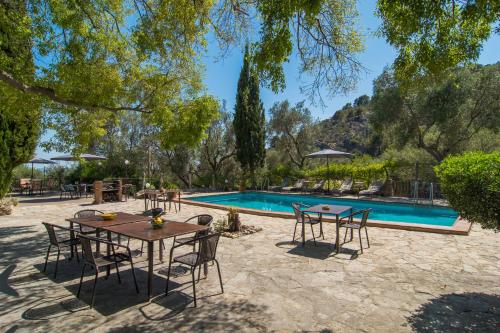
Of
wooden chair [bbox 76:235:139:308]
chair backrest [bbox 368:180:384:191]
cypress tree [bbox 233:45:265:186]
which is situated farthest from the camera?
cypress tree [bbox 233:45:265:186]

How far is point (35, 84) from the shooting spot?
6578 mm

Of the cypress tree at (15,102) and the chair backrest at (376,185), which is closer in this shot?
the cypress tree at (15,102)

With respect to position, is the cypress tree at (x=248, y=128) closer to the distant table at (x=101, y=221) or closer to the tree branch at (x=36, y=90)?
the tree branch at (x=36, y=90)

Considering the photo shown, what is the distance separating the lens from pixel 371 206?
13000 millimetres

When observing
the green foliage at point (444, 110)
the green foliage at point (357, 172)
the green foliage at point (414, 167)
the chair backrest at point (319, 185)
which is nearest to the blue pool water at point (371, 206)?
the chair backrest at point (319, 185)

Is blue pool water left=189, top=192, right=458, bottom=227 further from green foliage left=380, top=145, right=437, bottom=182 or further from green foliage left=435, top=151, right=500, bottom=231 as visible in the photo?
green foliage left=435, top=151, right=500, bottom=231

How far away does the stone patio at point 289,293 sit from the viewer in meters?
3.06

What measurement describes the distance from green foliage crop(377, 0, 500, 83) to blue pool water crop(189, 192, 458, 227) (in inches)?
282

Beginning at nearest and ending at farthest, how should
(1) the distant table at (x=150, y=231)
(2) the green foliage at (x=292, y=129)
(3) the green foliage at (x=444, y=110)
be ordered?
(1) the distant table at (x=150, y=231)
(3) the green foliage at (x=444, y=110)
(2) the green foliage at (x=292, y=129)

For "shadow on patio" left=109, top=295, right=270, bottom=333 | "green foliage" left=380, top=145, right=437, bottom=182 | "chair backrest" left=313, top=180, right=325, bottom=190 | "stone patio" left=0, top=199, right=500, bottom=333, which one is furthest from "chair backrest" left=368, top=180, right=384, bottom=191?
"shadow on patio" left=109, top=295, right=270, bottom=333

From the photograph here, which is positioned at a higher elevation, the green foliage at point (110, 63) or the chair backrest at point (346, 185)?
the green foliage at point (110, 63)

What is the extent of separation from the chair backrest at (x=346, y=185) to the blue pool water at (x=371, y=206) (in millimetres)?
1613

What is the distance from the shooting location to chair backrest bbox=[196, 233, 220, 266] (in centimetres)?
364

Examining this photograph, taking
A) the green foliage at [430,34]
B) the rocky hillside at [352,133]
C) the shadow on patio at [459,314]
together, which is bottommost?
the shadow on patio at [459,314]
